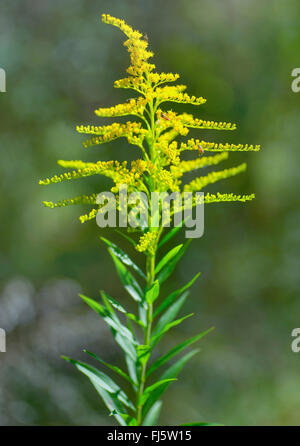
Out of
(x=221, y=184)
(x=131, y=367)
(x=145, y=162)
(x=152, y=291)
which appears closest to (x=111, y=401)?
(x=131, y=367)

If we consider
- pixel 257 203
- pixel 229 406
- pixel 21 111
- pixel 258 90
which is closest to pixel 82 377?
pixel 229 406

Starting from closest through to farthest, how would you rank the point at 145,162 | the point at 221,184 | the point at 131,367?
1. the point at 145,162
2. the point at 131,367
3. the point at 221,184

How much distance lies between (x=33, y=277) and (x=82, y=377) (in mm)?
430

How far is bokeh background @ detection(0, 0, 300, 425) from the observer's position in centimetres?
162


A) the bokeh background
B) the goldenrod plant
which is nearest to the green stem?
the goldenrod plant

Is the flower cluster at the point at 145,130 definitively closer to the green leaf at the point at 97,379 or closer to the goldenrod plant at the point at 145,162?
the goldenrod plant at the point at 145,162

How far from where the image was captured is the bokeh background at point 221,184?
Answer: 5.33 ft

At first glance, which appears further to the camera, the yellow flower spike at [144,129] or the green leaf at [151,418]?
the green leaf at [151,418]

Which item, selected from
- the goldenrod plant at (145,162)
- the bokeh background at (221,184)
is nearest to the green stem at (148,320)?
the goldenrod plant at (145,162)

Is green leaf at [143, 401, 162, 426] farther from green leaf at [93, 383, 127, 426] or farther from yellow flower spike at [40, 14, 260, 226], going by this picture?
yellow flower spike at [40, 14, 260, 226]

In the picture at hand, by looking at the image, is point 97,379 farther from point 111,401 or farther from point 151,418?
point 151,418

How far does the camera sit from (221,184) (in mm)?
1674

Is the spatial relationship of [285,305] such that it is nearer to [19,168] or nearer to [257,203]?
[257,203]
